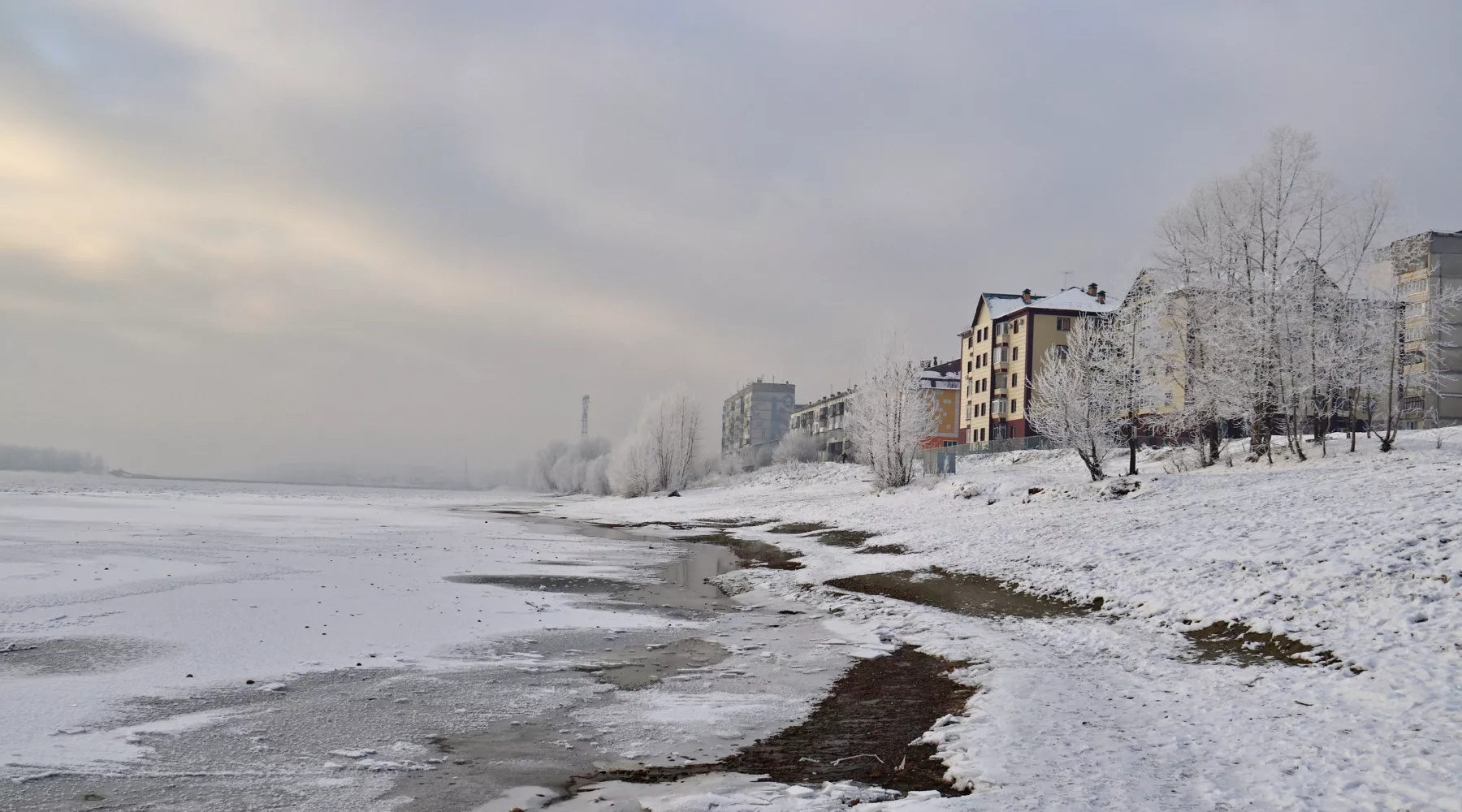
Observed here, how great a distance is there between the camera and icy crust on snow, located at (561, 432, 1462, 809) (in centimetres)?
703

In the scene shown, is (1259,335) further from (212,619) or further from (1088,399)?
(212,619)

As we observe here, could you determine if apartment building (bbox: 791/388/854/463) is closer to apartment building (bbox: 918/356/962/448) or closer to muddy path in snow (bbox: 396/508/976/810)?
apartment building (bbox: 918/356/962/448)

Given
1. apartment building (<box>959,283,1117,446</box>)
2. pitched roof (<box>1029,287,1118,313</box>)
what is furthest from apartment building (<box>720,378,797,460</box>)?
pitched roof (<box>1029,287,1118,313</box>)

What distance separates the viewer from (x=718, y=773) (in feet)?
24.1

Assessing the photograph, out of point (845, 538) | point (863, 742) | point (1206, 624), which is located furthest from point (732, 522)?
point (863, 742)

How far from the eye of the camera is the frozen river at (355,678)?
6.88 m

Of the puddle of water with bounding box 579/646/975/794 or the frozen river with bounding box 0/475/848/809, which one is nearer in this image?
the frozen river with bounding box 0/475/848/809

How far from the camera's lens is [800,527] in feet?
127

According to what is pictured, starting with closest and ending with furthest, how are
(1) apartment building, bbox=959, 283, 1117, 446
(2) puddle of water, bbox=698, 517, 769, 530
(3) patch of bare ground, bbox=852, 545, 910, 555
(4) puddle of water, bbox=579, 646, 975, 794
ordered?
(4) puddle of water, bbox=579, 646, 975, 794 < (3) patch of bare ground, bbox=852, 545, 910, 555 < (2) puddle of water, bbox=698, 517, 769, 530 < (1) apartment building, bbox=959, 283, 1117, 446

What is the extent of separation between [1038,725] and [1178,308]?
3053 centimetres

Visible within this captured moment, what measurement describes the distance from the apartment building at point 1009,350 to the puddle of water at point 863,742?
5623 cm

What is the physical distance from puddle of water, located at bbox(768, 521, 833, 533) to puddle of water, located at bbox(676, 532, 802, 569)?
8.09 ft

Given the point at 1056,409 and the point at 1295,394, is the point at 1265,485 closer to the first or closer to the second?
the point at 1295,394

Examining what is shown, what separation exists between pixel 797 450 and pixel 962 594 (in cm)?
8160
